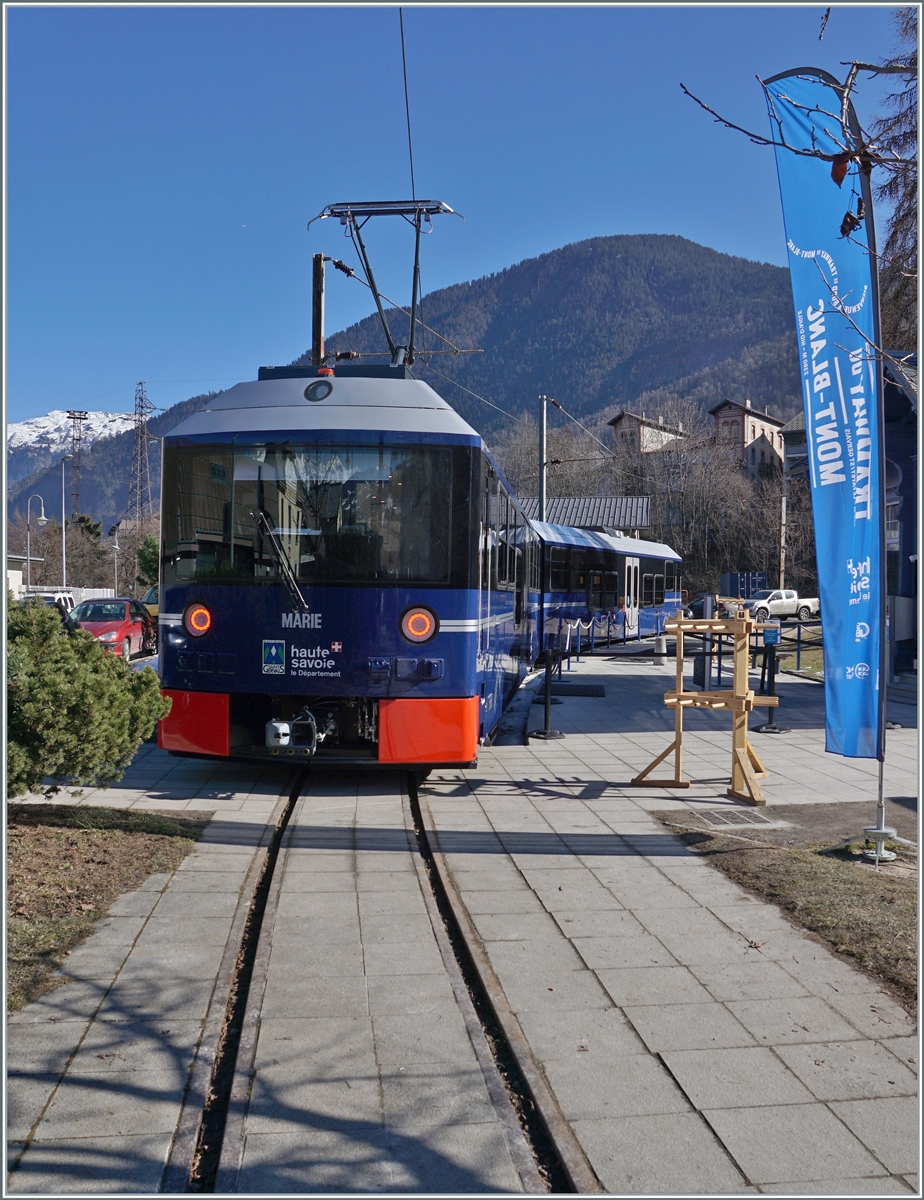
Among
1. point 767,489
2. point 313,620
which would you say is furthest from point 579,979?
point 767,489

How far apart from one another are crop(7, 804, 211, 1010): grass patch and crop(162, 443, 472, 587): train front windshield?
2.26m

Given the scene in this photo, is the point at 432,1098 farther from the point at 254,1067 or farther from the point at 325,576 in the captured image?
the point at 325,576

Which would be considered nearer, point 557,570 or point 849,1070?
point 849,1070

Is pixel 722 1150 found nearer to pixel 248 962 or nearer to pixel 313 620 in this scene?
pixel 248 962

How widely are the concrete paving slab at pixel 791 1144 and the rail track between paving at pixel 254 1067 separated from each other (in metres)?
0.52

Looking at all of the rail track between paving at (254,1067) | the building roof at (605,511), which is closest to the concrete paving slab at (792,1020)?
the rail track between paving at (254,1067)

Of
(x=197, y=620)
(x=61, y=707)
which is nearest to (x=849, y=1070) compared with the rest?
(x=61, y=707)

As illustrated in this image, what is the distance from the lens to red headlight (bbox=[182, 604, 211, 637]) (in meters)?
8.52

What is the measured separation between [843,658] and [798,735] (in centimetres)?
647

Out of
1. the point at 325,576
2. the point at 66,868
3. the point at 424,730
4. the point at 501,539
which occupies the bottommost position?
the point at 66,868

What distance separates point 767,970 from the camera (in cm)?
479

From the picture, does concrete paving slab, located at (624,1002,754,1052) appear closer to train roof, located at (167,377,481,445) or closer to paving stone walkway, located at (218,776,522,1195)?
paving stone walkway, located at (218,776,522,1195)

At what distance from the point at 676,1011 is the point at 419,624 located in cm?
448

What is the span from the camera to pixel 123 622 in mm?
22016
